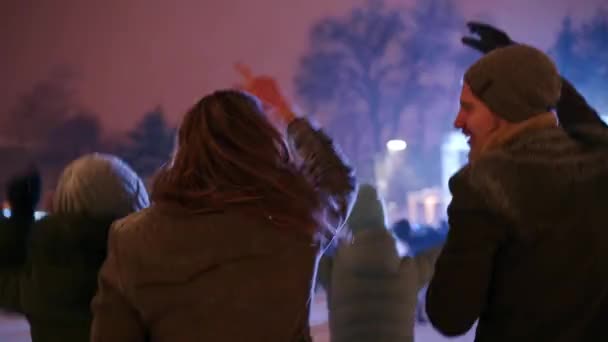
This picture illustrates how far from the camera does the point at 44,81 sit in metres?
3.58

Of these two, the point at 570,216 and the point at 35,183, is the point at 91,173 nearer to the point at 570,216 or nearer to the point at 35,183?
the point at 35,183

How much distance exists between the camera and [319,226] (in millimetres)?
979

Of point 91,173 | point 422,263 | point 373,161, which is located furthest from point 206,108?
point 373,161

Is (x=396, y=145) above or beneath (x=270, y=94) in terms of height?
beneath

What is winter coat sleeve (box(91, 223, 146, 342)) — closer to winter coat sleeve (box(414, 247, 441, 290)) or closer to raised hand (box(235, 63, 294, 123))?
raised hand (box(235, 63, 294, 123))

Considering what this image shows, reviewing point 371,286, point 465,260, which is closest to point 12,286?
point 465,260

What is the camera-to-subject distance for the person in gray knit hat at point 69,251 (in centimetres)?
118

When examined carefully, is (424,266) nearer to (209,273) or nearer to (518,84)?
(518,84)

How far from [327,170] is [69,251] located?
50cm

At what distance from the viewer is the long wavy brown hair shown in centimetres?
92

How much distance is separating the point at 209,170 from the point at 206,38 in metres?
3.01

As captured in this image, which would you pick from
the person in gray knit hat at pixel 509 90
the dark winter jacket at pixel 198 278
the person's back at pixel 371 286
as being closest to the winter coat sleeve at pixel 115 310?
the dark winter jacket at pixel 198 278

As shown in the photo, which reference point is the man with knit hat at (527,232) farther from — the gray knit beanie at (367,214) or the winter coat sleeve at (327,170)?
the gray knit beanie at (367,214)

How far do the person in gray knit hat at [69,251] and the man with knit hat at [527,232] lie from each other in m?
0.61
